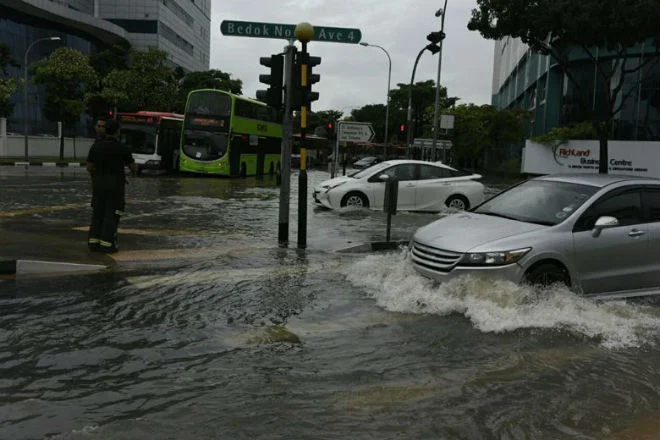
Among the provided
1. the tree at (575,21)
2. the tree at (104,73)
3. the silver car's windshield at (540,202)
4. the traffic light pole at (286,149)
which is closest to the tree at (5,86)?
the tree at (104,73)

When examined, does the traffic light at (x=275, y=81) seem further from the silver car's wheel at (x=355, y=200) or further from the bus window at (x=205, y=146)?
the bus window at (x=205, y=146)

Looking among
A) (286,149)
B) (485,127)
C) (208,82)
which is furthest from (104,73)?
(286,149)

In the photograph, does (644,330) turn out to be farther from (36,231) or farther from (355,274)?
(36,231)

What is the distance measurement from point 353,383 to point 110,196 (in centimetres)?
550

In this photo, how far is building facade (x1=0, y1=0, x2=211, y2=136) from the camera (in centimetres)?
5378

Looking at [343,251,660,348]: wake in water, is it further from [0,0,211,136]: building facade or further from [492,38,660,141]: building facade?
[0,0,211,136]: building facade

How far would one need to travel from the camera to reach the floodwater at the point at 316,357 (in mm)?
3928

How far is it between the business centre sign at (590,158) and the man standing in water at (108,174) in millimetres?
26130

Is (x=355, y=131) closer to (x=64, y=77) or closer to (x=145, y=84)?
(x=64, y=77)

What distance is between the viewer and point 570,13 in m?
23.6

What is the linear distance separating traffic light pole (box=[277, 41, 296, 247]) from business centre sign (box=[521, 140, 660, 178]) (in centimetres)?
2303

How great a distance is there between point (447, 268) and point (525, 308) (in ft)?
2.82

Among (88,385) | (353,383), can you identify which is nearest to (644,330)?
(353,383)

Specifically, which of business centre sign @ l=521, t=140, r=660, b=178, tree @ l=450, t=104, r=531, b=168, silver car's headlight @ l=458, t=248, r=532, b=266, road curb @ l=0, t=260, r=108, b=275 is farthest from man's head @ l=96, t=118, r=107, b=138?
tree @ l=450, t=104, r=531, b=168
